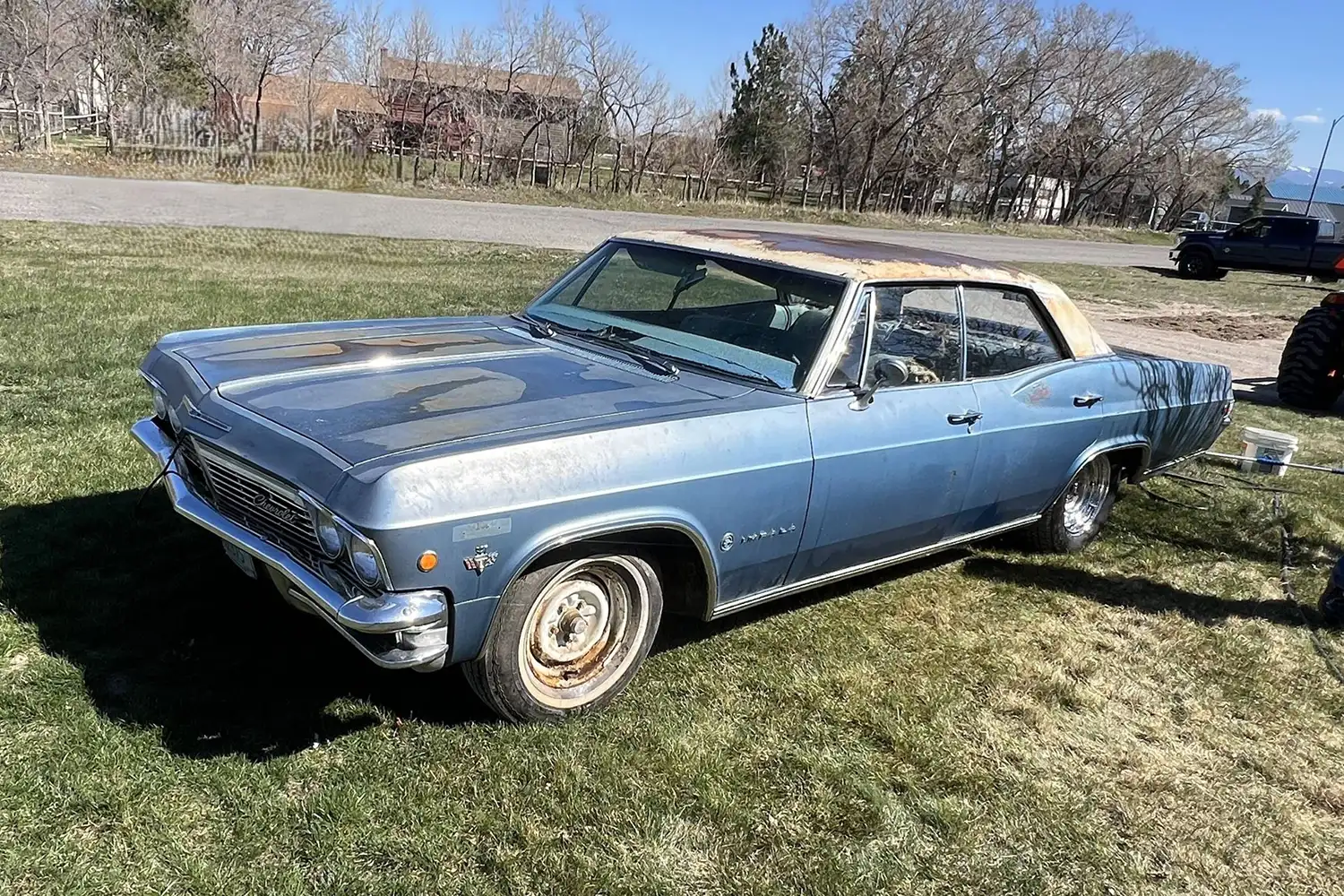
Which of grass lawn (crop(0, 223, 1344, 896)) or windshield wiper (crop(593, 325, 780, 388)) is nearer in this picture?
grass lawn (crop(0, 223, 1344, 896))

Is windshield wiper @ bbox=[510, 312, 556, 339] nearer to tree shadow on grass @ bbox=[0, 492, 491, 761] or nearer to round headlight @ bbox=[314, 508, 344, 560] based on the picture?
tree shadow on grass @ bbox=[0, 492, 491, 761]

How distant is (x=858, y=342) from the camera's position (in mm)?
3777

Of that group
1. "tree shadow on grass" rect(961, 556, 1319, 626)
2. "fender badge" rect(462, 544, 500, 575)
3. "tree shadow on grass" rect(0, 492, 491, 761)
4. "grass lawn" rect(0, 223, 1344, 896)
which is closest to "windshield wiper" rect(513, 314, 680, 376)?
"grass lawn" rect(0, 223, 1344, 896)

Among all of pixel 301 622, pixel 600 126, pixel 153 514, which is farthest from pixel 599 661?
pixel 600 126

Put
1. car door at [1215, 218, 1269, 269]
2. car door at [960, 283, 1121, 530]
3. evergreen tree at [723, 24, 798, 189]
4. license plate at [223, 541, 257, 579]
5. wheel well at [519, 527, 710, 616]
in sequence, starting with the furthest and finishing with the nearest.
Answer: evergreen tree at [723, 24, 798, 189] → car door at [1215, 218, 1269, 269] → car door at [960, 283, 1121, 530] → license plate at [223, 541, 257, 579] → wheel well at [519, 527, 710, 616]

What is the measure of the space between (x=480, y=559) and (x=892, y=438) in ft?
5.68

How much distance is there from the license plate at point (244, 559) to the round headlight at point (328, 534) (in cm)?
46

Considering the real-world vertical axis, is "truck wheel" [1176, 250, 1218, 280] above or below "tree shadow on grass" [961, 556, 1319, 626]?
above

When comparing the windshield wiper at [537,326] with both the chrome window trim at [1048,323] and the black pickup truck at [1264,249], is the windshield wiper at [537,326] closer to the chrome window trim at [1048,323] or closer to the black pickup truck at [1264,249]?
the chrome window trim at [1048,323]

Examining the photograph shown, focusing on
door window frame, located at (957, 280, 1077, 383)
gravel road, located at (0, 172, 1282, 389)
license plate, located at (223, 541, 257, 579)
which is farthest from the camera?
gravel road, located at (0, 172, 1282, 389)

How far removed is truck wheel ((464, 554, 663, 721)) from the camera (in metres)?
2.93

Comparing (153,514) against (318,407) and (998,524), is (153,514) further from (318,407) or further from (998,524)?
(998,524)

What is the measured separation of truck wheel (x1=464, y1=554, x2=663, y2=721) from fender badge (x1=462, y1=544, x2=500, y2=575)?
0.16 meters

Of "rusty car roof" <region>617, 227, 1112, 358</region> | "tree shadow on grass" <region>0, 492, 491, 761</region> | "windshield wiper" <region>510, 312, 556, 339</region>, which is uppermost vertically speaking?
"rusty car roof" <region>617, 227, 1112, 358</region>
